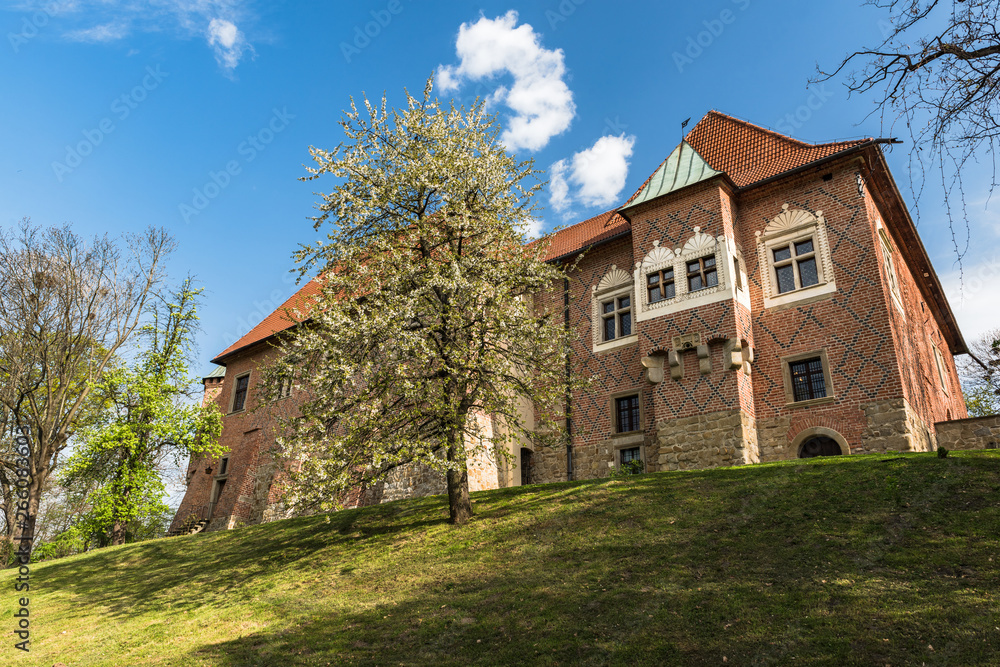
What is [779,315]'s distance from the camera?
57.5ft

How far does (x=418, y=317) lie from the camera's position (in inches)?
528

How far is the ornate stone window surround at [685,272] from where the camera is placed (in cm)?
1761

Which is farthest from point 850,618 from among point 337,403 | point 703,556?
point 337,403

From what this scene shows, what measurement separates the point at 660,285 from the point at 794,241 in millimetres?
3894

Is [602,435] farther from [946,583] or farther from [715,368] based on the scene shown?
[946,583]

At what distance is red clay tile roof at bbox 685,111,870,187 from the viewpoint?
59.9 feet

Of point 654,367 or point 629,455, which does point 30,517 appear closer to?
point 629,455

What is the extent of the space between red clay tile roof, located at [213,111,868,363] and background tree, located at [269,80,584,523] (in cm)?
260

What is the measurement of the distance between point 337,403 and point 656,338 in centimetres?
946

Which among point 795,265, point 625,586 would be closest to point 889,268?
point 795,265

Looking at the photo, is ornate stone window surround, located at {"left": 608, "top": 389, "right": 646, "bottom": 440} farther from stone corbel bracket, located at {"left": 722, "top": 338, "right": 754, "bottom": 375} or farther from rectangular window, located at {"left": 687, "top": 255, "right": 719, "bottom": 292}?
rectangular window, located at {"left": 687, "top": 255, "right": 719, "bottom": 292}

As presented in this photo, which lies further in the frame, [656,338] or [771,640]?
[656,338]

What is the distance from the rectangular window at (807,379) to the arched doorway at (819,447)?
1.08 meters

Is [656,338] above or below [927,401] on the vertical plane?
above
